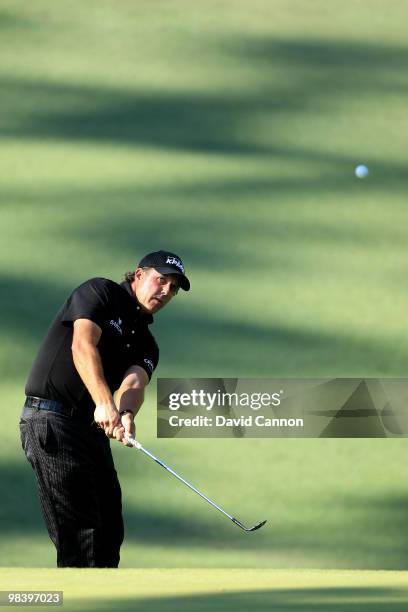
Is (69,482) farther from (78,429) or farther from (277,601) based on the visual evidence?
(277,601)

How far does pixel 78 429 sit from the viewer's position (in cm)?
224

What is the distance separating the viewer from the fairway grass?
1.32 m

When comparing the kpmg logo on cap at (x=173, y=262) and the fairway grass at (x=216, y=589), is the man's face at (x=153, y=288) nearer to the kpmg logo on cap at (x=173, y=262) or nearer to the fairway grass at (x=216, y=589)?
the kpmg logo on cap at (x=173, y=262)

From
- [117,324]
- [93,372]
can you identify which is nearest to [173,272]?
[117,324]

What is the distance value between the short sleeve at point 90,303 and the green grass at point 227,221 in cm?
98

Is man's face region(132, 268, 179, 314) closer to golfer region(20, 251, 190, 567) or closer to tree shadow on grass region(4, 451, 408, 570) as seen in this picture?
golfer region(20, 251, 190, 567)

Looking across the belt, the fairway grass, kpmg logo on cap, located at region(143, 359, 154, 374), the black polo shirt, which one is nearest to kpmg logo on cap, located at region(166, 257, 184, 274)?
the black polo shirt

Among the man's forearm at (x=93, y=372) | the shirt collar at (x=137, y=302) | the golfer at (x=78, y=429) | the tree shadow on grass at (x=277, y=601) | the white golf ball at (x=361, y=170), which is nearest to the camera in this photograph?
the tree shadow on grass at (x=277, y=601)

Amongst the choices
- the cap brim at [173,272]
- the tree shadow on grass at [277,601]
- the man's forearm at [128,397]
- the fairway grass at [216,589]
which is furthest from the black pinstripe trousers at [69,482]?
the tree shadow on grass at [277,601]

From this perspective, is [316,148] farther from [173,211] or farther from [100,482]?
[100,482]

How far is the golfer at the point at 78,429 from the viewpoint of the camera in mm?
2215

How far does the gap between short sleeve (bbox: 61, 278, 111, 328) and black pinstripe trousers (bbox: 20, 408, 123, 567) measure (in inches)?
8.7

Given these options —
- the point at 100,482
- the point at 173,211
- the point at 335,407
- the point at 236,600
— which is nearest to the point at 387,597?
the point at 236,600

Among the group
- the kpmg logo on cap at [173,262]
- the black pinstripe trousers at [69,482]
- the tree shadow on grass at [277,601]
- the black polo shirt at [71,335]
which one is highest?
the kpmg logo on cap at [173,262]
